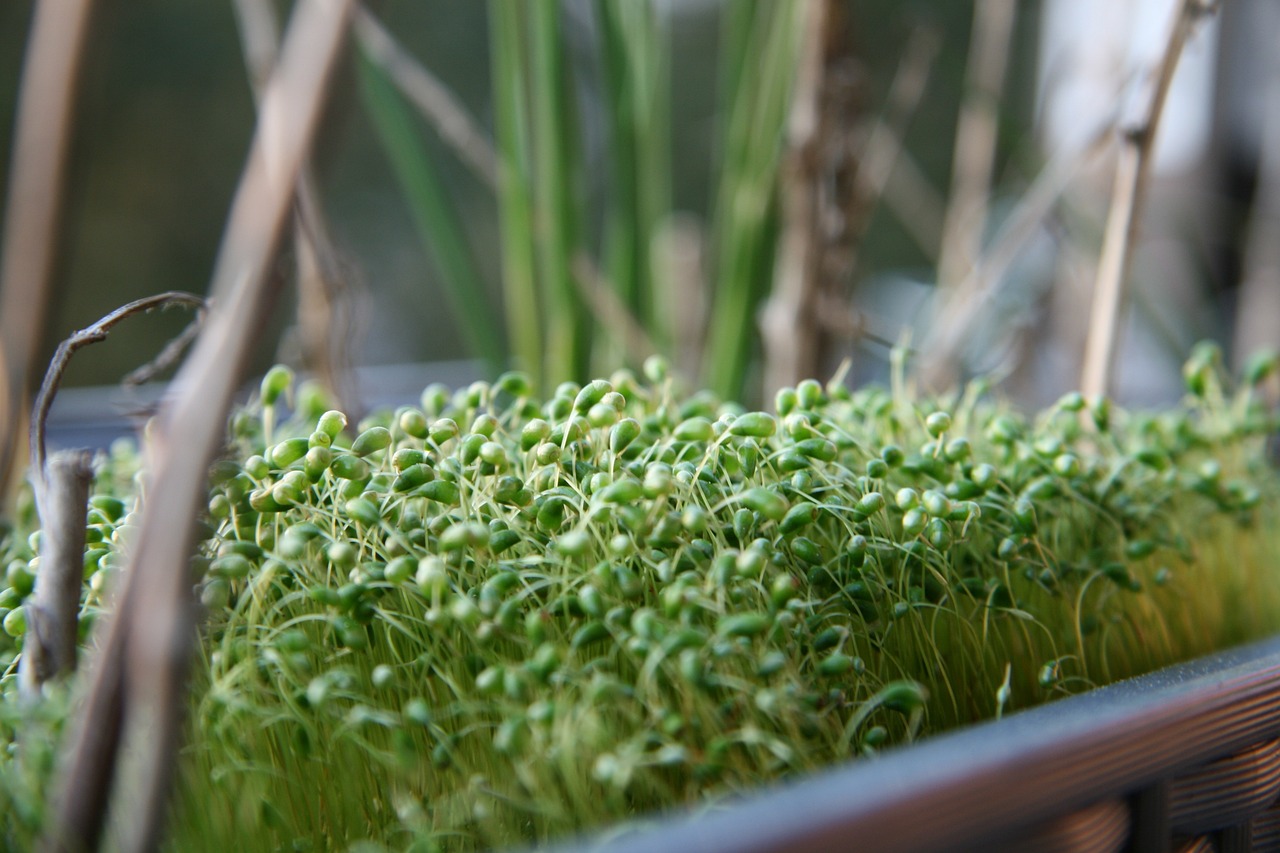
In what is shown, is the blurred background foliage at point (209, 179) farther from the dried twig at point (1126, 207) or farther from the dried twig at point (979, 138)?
the dried twig at point (1126, 207)

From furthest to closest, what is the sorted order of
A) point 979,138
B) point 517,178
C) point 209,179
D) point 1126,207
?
point 209,179
point 979,138
point 517,178
point 1126,207

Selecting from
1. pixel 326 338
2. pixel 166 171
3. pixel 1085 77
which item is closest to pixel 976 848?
pixel 326 338

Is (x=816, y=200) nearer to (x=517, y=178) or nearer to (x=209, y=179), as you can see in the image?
(x=517, y=178)

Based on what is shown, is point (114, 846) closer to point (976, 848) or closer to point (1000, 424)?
point (976, 848)

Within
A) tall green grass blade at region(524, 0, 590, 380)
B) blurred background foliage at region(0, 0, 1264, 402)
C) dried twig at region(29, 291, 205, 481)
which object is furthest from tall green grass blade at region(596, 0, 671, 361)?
blurred background foliage at region(0, 0, 1264, 402)

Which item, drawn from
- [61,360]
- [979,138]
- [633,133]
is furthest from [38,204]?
[979,138]

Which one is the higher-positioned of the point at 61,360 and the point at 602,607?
the point at 61,360
